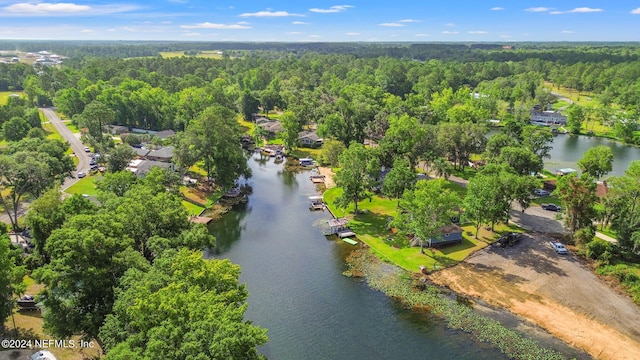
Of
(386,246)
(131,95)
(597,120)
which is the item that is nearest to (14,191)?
(386,246)

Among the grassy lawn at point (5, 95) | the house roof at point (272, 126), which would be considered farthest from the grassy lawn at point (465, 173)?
the grassy lawn at point (5, 95)

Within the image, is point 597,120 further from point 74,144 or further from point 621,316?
point 74,144

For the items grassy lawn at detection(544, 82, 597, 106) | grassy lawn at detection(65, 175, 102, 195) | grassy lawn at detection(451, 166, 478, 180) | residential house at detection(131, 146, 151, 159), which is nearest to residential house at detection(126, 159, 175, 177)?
residential house at detection(131, 146, 151, 159)

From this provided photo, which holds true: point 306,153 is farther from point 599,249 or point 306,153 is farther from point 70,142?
point 599,249

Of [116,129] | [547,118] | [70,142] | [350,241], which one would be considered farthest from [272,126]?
[547,118]

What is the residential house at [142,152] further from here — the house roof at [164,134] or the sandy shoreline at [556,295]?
the sandy shoreline at [556,295]
